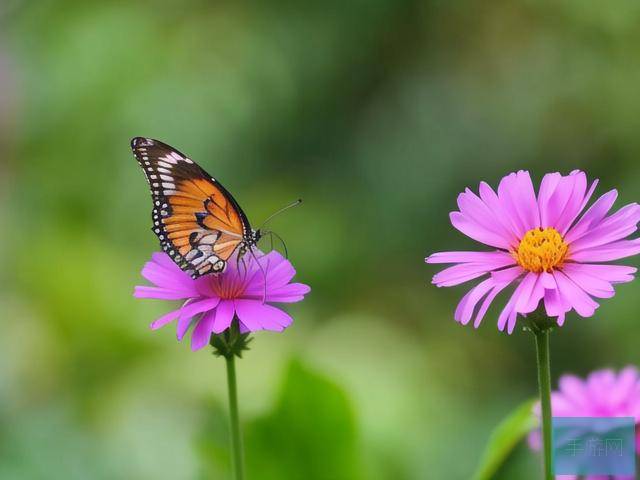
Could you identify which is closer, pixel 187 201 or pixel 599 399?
pixel 599 399

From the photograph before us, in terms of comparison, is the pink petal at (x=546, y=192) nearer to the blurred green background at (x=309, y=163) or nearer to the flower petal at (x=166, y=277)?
the flower petal at (x=166, y=277)

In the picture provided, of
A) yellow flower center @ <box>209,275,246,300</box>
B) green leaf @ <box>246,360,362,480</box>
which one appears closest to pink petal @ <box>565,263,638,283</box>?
yellow flower center @ <box>209,275,246,300</box>

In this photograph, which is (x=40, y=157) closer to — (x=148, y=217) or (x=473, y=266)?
(x=148, y=217)

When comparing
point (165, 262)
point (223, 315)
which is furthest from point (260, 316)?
point (165, 262)

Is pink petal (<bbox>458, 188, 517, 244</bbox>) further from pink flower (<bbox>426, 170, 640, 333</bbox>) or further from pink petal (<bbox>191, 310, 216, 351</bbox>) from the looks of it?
pink petal (<bbox>191, 310, 216, 351</bbox>)

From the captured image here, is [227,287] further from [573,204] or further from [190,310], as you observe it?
[573,204]

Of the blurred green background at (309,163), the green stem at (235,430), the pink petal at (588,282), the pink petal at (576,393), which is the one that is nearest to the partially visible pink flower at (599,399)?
the pink petal at (576,393)

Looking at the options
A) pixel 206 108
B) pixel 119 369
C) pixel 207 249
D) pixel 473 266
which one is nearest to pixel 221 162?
pixel 206 108
